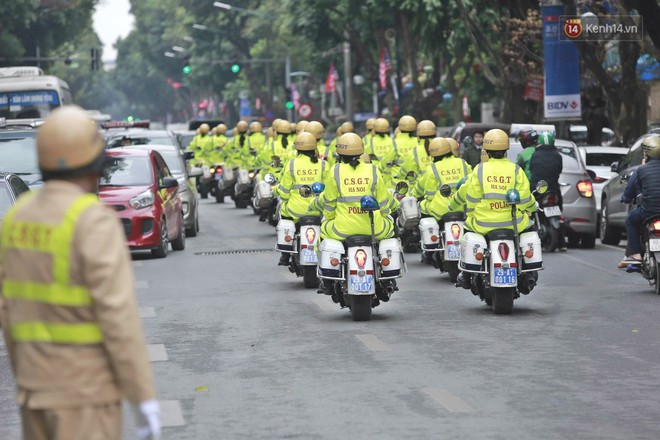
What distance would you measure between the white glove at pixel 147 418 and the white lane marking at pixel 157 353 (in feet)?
22.6

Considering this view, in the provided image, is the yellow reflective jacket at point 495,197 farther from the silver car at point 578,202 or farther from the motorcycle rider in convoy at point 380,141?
the motorcycle rider in convoy at point 380,141

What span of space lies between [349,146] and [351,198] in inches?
19.3

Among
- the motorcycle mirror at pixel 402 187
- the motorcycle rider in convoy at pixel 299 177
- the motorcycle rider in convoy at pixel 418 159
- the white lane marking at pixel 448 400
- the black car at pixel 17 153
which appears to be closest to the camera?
the white lane marking at pixel 448 400

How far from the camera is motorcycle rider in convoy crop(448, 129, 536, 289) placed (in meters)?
14.7

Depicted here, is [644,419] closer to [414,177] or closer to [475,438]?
[475,438]

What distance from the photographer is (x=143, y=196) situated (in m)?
22.1

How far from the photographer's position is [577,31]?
3194 cm

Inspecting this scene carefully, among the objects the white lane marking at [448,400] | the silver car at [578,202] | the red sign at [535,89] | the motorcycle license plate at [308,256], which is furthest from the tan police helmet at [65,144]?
the red sign at [535,89]

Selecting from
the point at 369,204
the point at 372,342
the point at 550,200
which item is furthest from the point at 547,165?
the point at 372,342

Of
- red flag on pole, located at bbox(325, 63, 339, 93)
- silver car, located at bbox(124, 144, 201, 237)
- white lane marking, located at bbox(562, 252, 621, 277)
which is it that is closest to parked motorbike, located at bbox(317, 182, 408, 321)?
white lane marking, located at bbox(562, 252, 621, 277)

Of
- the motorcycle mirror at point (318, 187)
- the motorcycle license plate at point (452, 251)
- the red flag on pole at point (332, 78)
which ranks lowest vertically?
the motorcycle license plate at point (452, 251)

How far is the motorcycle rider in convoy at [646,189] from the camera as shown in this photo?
16312 millimetres

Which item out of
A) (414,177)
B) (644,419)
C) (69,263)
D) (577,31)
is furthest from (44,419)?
(577,31)

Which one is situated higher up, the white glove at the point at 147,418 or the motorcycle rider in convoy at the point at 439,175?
the motorcycle rider in convoy at the point at 439,175
